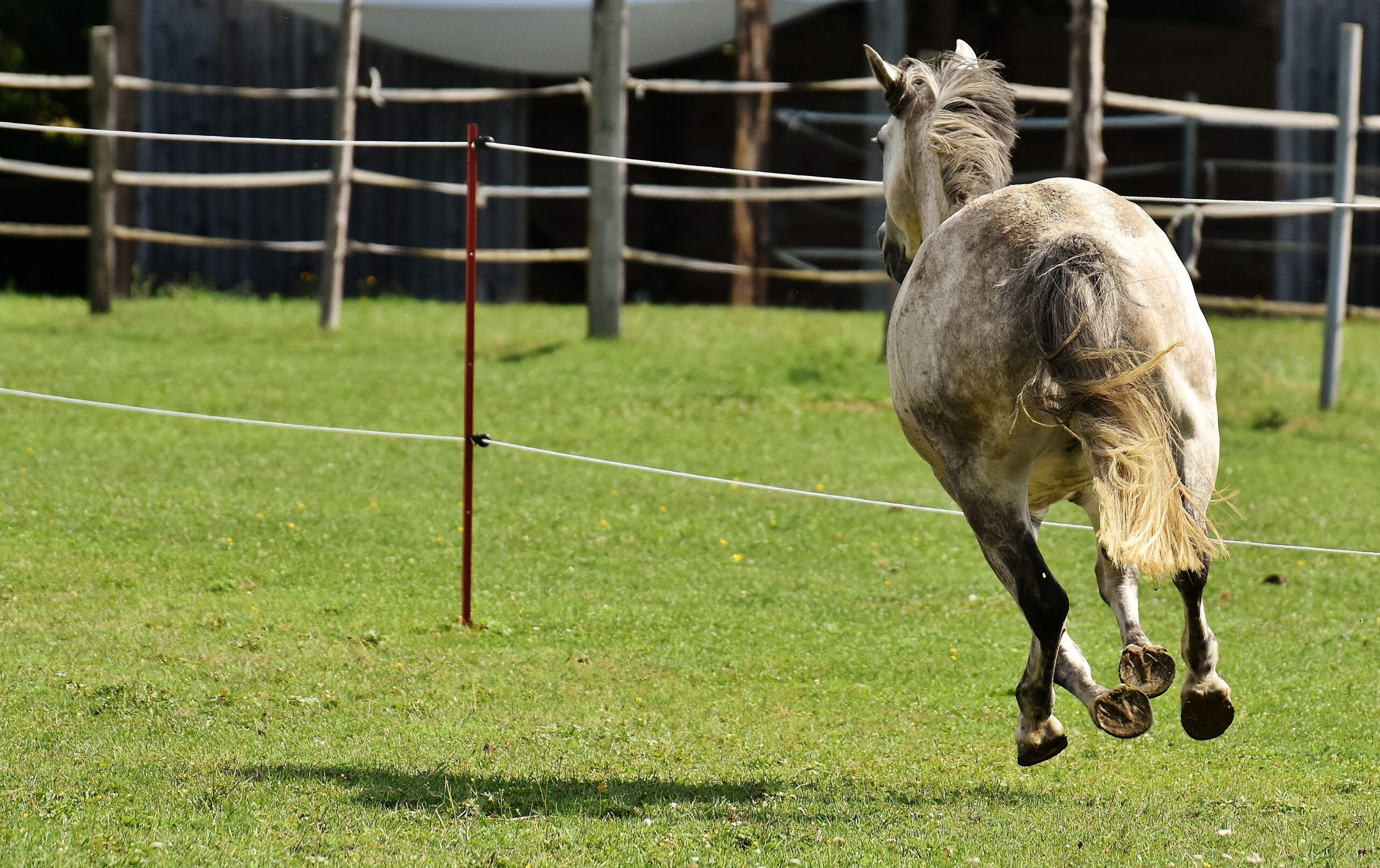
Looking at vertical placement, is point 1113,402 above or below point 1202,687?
above

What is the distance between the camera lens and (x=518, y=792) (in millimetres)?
4398

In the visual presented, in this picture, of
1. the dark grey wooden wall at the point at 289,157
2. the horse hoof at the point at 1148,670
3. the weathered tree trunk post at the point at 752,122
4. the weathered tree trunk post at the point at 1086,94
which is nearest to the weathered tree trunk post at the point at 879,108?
the weathered tree trunk post at the point at 752,122

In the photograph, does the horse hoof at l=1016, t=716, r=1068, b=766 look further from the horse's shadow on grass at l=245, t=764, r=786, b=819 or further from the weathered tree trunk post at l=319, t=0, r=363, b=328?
the weathered tree trunk post at l=319, t=0, r=363, b=328

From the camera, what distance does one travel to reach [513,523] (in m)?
8.14

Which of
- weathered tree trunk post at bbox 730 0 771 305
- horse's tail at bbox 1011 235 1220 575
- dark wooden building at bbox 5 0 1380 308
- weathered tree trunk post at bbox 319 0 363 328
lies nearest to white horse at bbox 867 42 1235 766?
horse's tail at bbox 1011 235 1220 575

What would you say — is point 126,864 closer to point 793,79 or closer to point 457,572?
point 457,572

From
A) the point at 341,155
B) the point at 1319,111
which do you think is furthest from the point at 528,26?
the point at 1319,111

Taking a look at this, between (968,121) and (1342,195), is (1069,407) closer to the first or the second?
(968,121)

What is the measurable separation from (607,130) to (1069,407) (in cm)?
907

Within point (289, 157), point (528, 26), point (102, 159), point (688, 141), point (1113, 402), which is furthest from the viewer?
point (688, 141)

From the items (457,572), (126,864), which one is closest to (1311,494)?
(457,572)

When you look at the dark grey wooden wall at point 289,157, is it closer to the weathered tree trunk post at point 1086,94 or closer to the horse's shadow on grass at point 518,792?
the weathered tree trunk post at point 1086,94

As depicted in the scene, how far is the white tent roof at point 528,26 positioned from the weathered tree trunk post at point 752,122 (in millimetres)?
995

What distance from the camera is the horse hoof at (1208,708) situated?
4223mm
